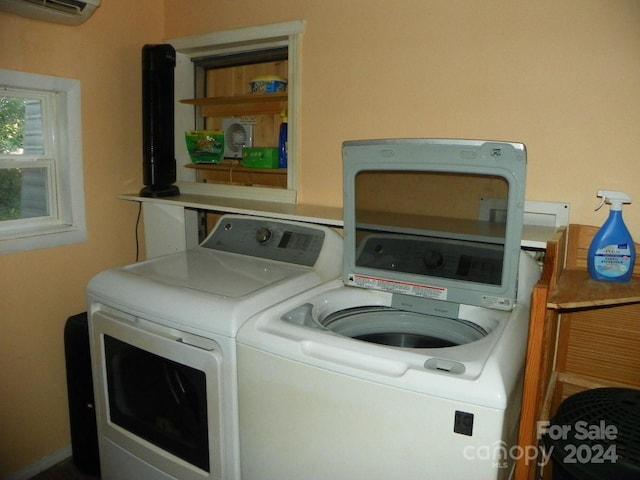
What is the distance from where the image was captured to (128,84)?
2.54m

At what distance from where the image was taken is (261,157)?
→ 7.84 feet

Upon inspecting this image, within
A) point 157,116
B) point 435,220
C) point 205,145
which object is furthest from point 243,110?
point 435,220

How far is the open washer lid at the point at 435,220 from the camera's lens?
135 cm

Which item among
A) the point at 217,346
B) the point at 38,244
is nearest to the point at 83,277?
the point at 38,244

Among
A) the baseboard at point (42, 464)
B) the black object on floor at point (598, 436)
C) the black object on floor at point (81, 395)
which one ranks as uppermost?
the black object on floor at point (598, 436)

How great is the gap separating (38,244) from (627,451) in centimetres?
244

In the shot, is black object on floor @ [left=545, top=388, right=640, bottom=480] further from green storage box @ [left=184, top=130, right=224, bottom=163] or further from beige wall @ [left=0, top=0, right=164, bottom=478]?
beige wall @ [left=0, top=0, right=164, bottom=478]

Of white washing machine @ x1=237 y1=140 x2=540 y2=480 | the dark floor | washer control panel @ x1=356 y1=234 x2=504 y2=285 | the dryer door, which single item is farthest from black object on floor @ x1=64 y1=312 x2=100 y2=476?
washer control panel @ x1=356 y1=234 x2=504 y2=285

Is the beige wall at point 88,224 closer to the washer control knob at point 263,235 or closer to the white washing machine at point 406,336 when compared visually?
the washer control knob at point 263,235

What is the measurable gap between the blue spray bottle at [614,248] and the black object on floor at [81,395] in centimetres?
214

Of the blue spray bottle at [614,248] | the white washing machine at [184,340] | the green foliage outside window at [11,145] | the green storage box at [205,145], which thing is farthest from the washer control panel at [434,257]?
the green foliage outside window at [11,145]

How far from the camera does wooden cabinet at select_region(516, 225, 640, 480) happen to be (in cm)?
140

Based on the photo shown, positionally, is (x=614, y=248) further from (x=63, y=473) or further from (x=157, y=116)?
(x=63, y=473)

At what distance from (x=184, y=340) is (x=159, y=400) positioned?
0.34 m
